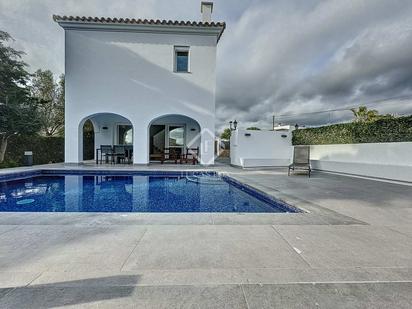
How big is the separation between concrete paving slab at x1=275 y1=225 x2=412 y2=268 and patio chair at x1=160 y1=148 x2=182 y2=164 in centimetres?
1049

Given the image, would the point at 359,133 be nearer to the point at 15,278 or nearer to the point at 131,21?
the point at 15,278

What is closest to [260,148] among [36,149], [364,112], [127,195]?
[127,195]

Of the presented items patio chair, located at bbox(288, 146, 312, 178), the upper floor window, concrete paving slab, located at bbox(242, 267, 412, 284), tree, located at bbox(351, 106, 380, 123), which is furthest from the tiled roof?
tree, located at bbox(351, 106, 380, 123)

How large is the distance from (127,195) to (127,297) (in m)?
5.16

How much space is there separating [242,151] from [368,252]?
10.6 m

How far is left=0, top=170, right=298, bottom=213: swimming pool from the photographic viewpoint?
5.19 m

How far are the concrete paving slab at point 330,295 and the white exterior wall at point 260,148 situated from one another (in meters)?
10.5

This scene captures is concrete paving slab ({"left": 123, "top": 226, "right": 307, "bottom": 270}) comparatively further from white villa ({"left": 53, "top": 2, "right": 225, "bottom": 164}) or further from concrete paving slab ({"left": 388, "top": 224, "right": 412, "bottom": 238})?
white villa ({"left": 53, "top": 2, "right": 225, "bottom": 164})

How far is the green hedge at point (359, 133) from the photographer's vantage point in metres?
8.11

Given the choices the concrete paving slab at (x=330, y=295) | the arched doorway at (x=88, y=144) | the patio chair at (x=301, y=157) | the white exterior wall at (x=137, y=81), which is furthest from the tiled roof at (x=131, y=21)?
the concrete paving slab at (x=330, y=295)

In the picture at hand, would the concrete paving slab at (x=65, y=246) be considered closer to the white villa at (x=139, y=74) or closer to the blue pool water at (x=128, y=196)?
the blue pool water at (x=128, y=196)

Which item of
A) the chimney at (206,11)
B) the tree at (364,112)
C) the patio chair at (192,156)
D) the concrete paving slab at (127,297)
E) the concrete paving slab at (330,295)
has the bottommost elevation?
the concrete paving slab at (127,297)

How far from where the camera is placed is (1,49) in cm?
1160

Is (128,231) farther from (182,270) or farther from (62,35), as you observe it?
(62,35)
